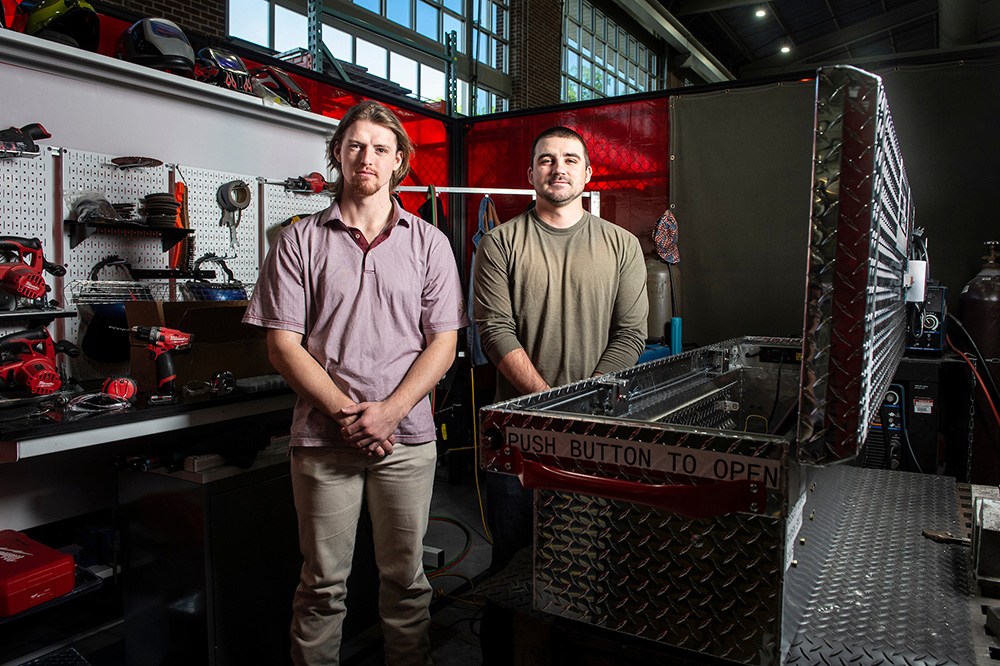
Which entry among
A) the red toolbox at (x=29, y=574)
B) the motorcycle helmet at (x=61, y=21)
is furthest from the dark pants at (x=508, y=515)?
the motorcycle helmet at (x=61, y=21)

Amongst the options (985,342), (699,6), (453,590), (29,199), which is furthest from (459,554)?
(699,6)

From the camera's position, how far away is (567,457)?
0.90 m

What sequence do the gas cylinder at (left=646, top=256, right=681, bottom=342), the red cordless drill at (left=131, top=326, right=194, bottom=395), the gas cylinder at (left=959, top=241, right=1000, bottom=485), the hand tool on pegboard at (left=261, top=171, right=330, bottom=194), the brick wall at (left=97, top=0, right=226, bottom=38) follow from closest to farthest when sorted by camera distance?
the red cordless drill at (left=131, top=326, right=194, bottom=395)
the gas cylinder at (left=959, top=241, right=1000, bottom=485)
the hand tool on pegboard at (left=261, top=171, right=330, bottom=194)
the gas cylinder at (left=646, top=256, right=681, bottom=342)
the brick wall at (left=97, top=0, right=226, bottom=38)

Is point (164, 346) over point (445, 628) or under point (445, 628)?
over

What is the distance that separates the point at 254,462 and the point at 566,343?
110cm

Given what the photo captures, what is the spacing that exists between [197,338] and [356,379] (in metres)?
0.78

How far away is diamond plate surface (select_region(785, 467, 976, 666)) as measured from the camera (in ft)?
2.81

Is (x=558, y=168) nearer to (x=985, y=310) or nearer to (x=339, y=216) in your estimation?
(x=339, y=216)

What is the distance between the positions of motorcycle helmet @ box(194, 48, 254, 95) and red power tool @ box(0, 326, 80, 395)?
55.8 inches

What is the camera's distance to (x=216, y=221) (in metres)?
2.94

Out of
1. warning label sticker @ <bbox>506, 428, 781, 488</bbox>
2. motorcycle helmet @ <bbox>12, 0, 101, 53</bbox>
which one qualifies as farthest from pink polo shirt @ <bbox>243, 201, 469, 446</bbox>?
motorcycle helmet @ <bbox>12, 0, 101, 53</bbox>

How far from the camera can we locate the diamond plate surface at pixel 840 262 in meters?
0.73

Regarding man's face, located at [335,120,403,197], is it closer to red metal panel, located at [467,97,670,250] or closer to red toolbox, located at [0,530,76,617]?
red toolbox, located at [0,530,76,617]

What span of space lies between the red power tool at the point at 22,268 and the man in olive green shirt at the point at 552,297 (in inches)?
51.7
